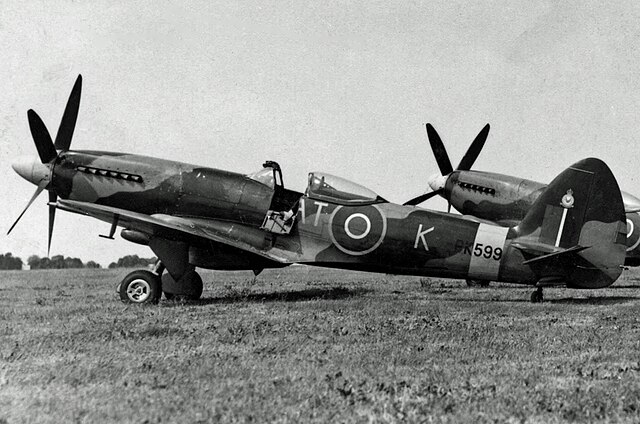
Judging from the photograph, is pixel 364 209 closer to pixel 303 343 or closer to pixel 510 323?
pixel 510 323

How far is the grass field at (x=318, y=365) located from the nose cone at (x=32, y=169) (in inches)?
119

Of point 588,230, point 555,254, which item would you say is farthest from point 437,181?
point 555,254

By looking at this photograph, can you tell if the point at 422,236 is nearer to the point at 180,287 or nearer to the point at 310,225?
the point at 310,225

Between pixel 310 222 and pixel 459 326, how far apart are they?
3586 mm

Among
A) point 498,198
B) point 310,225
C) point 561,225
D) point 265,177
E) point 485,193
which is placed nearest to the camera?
point 561,225

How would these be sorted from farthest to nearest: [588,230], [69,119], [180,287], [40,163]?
[69,119] → [40,163] → [180,287] → [588,230]

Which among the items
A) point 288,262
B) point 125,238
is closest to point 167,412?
point 288,262

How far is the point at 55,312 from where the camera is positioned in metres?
7.39

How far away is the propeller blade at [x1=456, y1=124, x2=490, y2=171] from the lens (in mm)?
15172

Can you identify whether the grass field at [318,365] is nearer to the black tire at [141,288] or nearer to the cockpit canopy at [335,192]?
the black tire at [141,288]

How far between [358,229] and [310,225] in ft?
2.52

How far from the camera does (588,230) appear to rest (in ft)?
27.9

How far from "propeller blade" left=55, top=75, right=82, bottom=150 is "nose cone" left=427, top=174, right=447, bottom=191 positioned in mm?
9014

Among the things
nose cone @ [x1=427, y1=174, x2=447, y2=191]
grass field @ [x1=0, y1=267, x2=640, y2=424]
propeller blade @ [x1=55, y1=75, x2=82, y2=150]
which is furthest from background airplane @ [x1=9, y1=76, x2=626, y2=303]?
nose cone @ [x1=427, y1=174, x2=447, y2=191]
